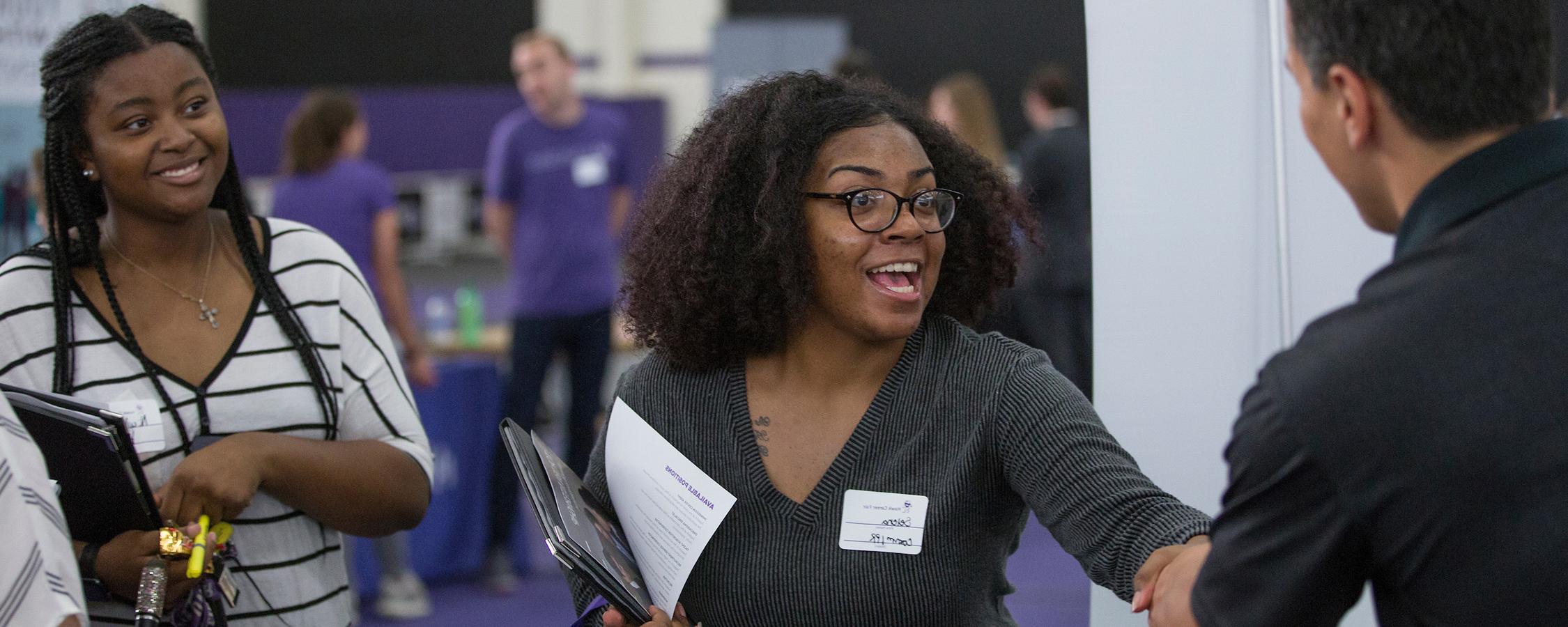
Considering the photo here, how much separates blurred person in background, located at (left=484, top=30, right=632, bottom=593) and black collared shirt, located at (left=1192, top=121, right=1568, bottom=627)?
3849 millimetres

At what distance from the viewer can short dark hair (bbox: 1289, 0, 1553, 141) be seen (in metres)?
1.01

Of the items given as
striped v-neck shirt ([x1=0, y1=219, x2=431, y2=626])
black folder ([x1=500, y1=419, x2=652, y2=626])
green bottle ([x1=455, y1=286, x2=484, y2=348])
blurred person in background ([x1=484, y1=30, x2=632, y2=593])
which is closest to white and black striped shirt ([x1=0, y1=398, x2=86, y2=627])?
black folder ([x1=500, y1=419, x2=652, y2=626])

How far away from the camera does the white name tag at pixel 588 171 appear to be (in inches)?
197

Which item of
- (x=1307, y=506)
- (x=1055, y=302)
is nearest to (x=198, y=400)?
(x=1307, y=506)

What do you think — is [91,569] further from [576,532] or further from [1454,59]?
[1454,59]

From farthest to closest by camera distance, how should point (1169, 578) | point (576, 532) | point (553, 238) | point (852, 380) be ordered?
point (553, 238) < point (852, 380) < point (576, 532) < point (1169, 578)

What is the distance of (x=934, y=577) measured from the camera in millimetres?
1646

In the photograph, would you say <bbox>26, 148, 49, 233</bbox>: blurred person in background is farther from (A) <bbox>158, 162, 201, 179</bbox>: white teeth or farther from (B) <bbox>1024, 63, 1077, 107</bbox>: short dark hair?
(B) <bbox>1024, 63, 1077, 107</bbox>: short dark hair

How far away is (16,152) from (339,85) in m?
6.37

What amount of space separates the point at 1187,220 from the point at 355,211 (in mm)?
3337

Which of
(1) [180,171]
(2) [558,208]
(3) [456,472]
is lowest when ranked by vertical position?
(3) [456,472]

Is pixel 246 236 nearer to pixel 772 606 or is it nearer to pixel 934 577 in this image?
pixel 772 606

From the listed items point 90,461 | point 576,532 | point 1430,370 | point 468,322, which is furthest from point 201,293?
point 468,322

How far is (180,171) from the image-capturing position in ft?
6.07
